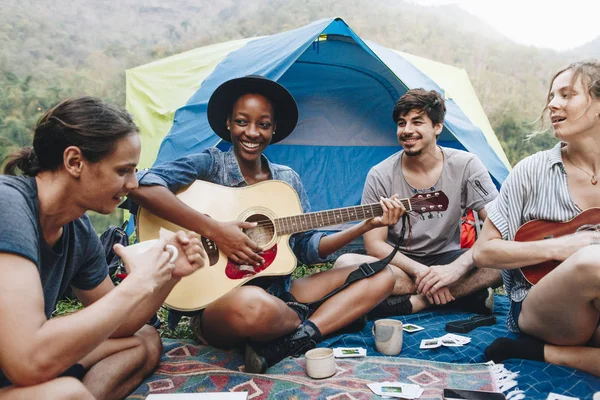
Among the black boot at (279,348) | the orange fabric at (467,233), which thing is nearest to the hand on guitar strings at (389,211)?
the black boot at (279,348)

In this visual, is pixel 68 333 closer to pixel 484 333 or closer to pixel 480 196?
pixel 484 333

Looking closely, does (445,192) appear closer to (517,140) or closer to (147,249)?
(147,249)

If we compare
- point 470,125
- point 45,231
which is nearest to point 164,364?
point 45,231

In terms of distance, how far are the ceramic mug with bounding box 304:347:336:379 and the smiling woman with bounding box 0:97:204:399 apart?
2.19 ft

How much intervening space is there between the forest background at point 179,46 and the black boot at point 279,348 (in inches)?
170

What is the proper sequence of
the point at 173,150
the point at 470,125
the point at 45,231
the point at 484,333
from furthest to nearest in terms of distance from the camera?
the point at 470,125 < the point at 173,150 < the point at 484,333 < the point at 45,231

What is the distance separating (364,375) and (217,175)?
1203 mm

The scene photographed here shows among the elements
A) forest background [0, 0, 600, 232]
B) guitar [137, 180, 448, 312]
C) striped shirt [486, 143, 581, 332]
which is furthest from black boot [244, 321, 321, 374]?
forest background [0, 0, 600, 232]

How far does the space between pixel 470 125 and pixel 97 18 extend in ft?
51.9

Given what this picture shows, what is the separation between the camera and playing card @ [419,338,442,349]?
227 cm

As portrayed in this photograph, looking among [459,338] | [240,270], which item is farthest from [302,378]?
[459,338]

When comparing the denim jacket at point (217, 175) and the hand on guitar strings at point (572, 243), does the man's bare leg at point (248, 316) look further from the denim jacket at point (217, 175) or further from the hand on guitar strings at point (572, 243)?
the hand on guitar strings at point (572, 243)

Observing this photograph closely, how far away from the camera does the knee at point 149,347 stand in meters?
1.95

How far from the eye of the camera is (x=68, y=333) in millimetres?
1145
